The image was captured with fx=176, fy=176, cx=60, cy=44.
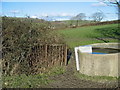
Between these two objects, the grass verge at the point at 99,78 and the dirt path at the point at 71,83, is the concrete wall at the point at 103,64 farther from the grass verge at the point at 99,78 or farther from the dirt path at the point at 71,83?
the dirt path at the point at 71,83

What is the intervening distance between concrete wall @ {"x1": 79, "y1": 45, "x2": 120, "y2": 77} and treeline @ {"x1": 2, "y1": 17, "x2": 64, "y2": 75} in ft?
6.78

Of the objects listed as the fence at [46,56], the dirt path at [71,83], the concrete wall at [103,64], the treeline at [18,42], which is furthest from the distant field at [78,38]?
the dirt path at [71,83]

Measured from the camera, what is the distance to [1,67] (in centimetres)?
638

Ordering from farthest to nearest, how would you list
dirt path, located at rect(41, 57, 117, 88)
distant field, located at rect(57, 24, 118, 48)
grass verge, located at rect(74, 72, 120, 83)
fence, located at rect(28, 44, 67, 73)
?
distant field, located at rect(57, 24, 118, 48) < fence, located at rect(28, 44, 67, 73) < grass verge, located at rect(74, 72, 120, 83) < dirt path, located at rect(41, 57, 117, 88)

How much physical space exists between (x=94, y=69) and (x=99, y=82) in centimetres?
66

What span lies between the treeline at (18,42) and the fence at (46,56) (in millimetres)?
227

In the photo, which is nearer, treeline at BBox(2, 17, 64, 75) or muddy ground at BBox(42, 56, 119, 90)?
muddy ground at BBox(42, 56, 119, 90)

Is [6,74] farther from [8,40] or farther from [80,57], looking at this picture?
[80,57]

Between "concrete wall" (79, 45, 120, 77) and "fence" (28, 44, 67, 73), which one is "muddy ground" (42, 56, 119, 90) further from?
"fence" (28, 44, 67, 73)

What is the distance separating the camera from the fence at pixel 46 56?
7070mm

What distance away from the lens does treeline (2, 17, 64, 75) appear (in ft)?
21.0

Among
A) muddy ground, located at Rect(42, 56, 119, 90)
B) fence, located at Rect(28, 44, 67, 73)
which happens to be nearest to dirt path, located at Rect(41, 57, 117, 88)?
muddy ground, located at Rect(42, 56, 119, 90)

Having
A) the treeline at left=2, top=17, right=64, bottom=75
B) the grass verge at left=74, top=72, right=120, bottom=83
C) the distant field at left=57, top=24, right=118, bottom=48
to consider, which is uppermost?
the treeline at left=2, top=17, right=64, bottom=75

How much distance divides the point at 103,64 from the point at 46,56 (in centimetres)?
236
